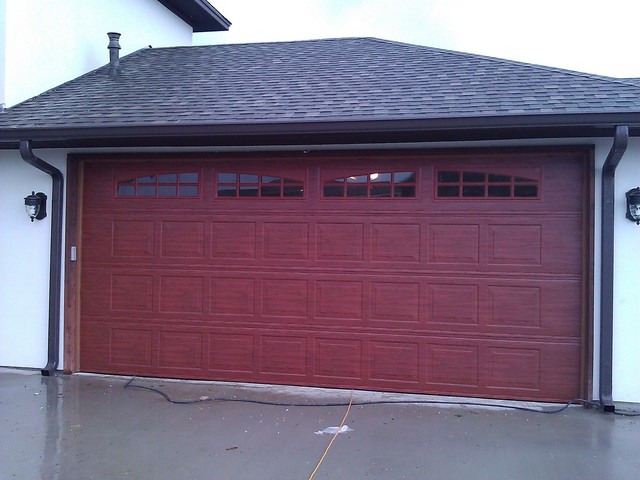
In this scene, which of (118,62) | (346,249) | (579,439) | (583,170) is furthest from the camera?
(118,62)

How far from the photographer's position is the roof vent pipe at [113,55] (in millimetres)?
9062

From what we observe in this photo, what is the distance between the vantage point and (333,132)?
654cm

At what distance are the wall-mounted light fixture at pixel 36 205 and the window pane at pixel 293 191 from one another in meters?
3.08

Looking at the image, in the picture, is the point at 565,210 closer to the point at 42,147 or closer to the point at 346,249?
the point at 346,249

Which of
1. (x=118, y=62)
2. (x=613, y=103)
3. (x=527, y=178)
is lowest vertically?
(x=527, y=178)

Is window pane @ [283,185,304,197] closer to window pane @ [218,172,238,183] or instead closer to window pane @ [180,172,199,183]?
window pane @ [218,172,238,183]

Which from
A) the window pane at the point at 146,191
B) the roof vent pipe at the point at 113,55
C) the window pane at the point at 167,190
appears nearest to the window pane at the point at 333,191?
the window pane at the point at 167,190

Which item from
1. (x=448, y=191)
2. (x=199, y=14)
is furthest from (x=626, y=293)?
(x=199, y=14)

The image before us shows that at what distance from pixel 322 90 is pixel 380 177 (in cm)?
138

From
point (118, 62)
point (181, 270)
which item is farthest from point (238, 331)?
point (118, 62)

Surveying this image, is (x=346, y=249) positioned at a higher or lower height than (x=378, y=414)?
higher

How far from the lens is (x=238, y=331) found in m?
7.35

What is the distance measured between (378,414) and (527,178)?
2.99 metres

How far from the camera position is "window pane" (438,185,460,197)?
6875 millimetres
